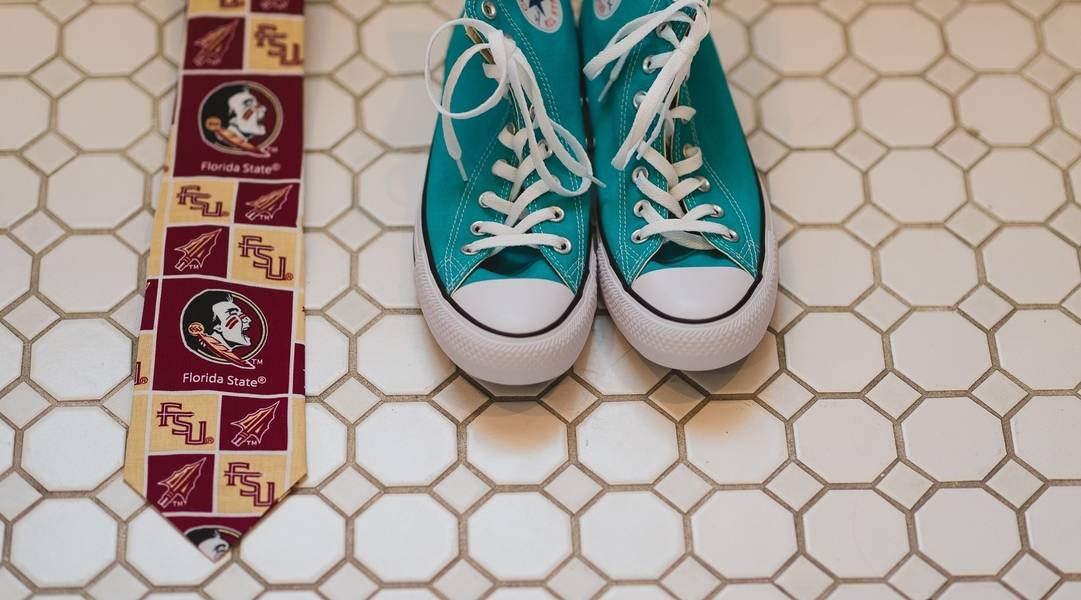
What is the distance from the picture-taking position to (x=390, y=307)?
3.30ft

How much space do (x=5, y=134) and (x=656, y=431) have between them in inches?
27.9

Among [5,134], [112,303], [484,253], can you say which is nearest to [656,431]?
[484,253]

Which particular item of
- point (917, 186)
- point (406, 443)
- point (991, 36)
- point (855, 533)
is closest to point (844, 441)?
point (855, 533)

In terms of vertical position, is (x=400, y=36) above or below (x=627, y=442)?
above

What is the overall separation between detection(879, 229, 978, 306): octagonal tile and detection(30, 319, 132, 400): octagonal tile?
73cm

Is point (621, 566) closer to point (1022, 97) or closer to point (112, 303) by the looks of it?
point (112, 303)

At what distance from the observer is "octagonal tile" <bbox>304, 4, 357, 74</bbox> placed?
1.12m

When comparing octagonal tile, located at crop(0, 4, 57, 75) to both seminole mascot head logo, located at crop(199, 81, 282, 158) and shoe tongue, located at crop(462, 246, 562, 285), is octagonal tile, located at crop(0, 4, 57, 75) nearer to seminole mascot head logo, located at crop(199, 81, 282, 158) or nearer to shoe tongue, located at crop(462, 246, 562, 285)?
seminole mascot head logo, located at crop(199, 81, 282, 158)

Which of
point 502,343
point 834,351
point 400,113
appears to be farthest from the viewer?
point 400,113

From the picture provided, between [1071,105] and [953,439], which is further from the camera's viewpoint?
[1071,105]

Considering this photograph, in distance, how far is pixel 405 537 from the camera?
0.92m

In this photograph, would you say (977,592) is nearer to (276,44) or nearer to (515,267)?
(515,267)

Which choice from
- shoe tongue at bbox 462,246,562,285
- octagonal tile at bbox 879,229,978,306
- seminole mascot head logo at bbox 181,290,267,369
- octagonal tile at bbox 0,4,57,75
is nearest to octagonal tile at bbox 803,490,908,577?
octagonal tile at bbox 879,229,978,306

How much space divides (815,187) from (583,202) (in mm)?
256
